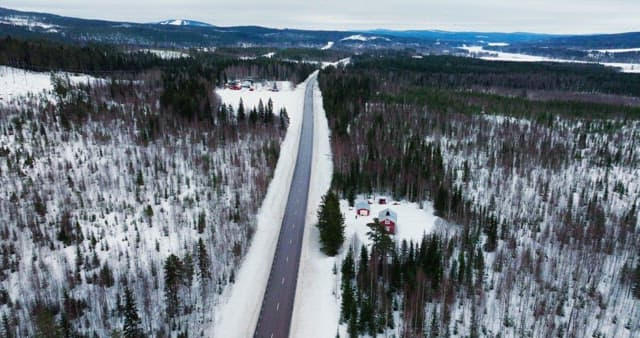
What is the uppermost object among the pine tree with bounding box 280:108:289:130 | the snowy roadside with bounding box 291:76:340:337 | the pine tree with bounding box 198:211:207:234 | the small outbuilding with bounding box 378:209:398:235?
the pine tree with bounding box 280:108:289:130

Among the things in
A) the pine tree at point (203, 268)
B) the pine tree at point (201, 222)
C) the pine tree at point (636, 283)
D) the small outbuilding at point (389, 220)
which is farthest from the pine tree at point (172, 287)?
the pine tree at point (636, 283)

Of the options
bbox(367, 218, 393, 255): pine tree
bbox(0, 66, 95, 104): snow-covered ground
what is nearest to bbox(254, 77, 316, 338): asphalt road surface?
bbox(367, 218, 393, 255): pine tree

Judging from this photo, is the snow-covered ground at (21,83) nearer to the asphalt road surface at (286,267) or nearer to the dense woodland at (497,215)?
the asphalt road surface at (286,267)

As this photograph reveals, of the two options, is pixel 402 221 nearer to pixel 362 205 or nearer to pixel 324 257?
pixel 362 205

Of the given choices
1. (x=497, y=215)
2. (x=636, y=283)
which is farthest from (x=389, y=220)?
(x=636, y=283)

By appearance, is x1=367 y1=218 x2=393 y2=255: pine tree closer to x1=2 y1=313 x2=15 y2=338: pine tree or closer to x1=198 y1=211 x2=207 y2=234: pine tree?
x1=198 y1=211 x2=207 y2=234: pine tree

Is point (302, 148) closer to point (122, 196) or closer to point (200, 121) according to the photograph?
point (200, 121)

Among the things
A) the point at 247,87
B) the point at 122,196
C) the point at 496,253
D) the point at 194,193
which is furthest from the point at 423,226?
the point at 247,87
